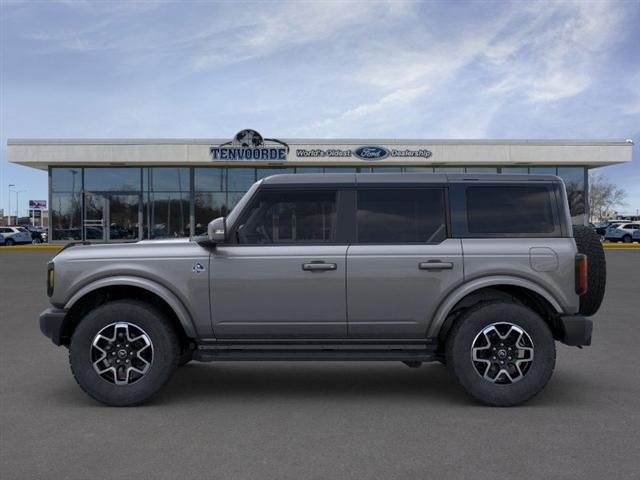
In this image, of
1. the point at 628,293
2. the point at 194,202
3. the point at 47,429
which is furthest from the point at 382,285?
the point at 194,202

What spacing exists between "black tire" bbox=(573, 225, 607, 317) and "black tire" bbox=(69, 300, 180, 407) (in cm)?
367

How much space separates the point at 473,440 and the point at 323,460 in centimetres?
112

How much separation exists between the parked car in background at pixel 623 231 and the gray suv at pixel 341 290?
1635 inches

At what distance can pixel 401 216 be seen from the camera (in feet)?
18.0

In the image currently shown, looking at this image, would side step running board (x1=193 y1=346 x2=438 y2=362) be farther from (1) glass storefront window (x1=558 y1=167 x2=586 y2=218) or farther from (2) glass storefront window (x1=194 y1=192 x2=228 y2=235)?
(1) glass storefront window (x1=558 y1=167 x2=586 y2=218)

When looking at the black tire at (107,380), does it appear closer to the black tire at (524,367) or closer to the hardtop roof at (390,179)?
the hardtop roof at (390,179)

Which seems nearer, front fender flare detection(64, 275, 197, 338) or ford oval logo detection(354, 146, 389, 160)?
front fender flare detection(64, 275, 197, 338)

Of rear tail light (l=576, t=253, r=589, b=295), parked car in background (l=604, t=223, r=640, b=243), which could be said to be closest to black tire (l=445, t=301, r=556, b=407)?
rear tail light (l=576, t=253, r=589, b=295)

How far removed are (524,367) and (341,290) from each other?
1659 mm

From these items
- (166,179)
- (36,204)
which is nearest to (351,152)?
(166,179)

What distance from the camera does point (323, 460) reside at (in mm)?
4000

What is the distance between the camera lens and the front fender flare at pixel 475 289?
5285 millimetres

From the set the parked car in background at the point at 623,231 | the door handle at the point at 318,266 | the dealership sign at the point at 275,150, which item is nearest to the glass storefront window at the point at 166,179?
the dealership sign at the point at 275,150

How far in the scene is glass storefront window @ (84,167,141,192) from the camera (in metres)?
37.1
